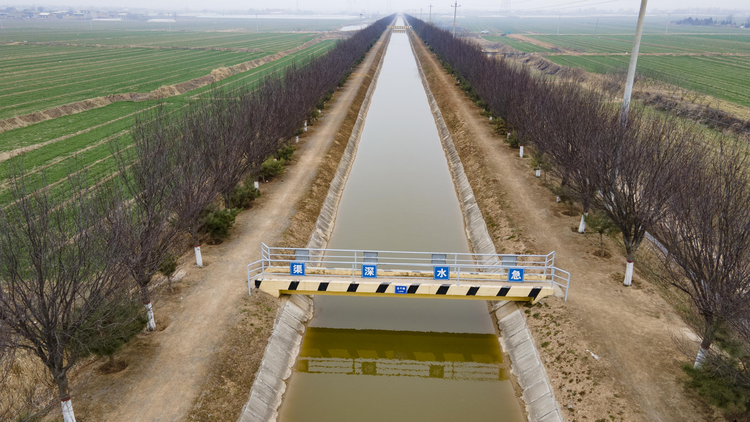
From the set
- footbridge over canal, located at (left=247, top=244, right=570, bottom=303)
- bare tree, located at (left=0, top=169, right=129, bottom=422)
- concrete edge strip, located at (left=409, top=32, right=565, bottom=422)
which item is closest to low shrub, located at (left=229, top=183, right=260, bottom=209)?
footbridge over canal, located at (left=247, top=244, right=570, bottom=303)

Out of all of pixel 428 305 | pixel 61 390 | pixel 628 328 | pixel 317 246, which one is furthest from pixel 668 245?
pixel 61 390

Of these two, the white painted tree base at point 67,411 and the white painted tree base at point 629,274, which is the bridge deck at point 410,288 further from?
the white painted tree base at point 67,411

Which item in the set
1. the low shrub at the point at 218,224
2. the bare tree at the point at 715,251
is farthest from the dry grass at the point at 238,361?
the bare tree at the point at 715,251

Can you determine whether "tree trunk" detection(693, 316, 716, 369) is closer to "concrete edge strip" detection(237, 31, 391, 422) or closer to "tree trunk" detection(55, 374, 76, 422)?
"concrete edge strip" detection(237, 31, 391, 422)

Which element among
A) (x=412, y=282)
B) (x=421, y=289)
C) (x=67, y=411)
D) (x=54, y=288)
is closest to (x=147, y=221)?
(x=54, y=288)

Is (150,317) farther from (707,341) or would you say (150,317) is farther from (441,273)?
(707,341)
